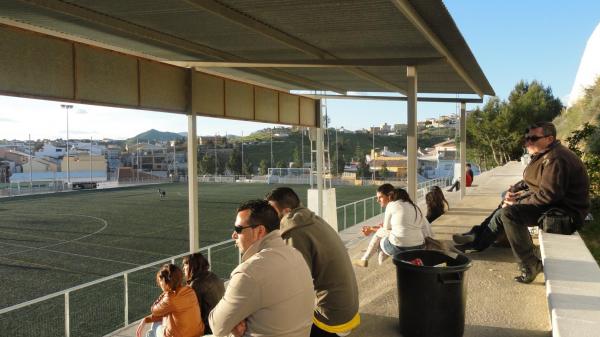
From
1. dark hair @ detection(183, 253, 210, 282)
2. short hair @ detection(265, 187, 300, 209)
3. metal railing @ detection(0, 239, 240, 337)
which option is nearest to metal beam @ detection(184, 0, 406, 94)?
dark hair @ detection(183, 253, 210, 282)

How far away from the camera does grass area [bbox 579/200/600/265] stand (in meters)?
6.75

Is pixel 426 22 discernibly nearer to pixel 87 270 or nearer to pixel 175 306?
pixel 175 306

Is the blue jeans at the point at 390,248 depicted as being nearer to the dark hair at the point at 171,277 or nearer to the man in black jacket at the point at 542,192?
the man in black jacket at the point at 542,192

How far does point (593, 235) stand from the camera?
7438 mm

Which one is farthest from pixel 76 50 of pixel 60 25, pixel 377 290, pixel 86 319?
pixel 86 319

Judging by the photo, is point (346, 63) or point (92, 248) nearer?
point (346, 63)

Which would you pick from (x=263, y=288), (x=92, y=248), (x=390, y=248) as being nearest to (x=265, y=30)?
(x=390, y=248)

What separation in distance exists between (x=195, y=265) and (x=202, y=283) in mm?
162

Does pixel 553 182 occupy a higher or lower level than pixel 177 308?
higher

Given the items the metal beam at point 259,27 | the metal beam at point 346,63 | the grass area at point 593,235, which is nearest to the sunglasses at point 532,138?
the grass area at point 593,235

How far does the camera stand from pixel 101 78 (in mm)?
7492

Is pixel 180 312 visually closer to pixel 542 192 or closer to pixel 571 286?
pixel 571 286

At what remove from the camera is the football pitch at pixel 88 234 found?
21.2m

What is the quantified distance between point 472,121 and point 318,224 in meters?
49.8
